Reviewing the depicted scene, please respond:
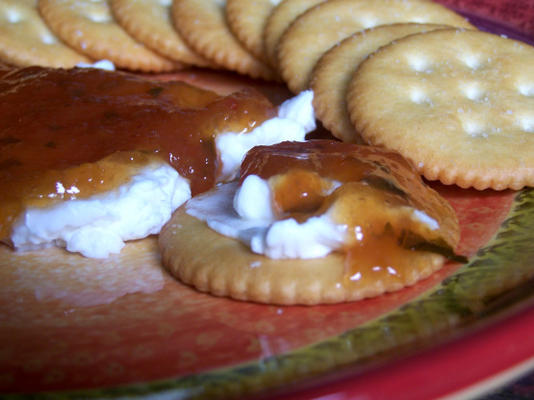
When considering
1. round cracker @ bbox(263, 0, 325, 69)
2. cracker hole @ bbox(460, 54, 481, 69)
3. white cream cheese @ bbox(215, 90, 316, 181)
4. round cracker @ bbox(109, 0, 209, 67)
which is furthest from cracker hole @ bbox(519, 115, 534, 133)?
round cracker @ bbox(109, 0, 209, 67)

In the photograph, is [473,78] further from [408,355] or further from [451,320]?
[408,355]

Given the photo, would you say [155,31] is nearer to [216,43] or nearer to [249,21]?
[216,43]

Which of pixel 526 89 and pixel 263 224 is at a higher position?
pixel 526 89

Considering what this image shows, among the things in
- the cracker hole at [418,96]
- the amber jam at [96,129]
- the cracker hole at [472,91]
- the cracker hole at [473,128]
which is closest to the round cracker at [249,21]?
the amber jam at [96,129]

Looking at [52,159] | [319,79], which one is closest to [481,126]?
[319,79]

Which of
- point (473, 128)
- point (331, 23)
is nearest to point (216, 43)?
point (331, 23)

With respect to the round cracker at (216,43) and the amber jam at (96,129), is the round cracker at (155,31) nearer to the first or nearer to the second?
the round cracker at (216,43)
